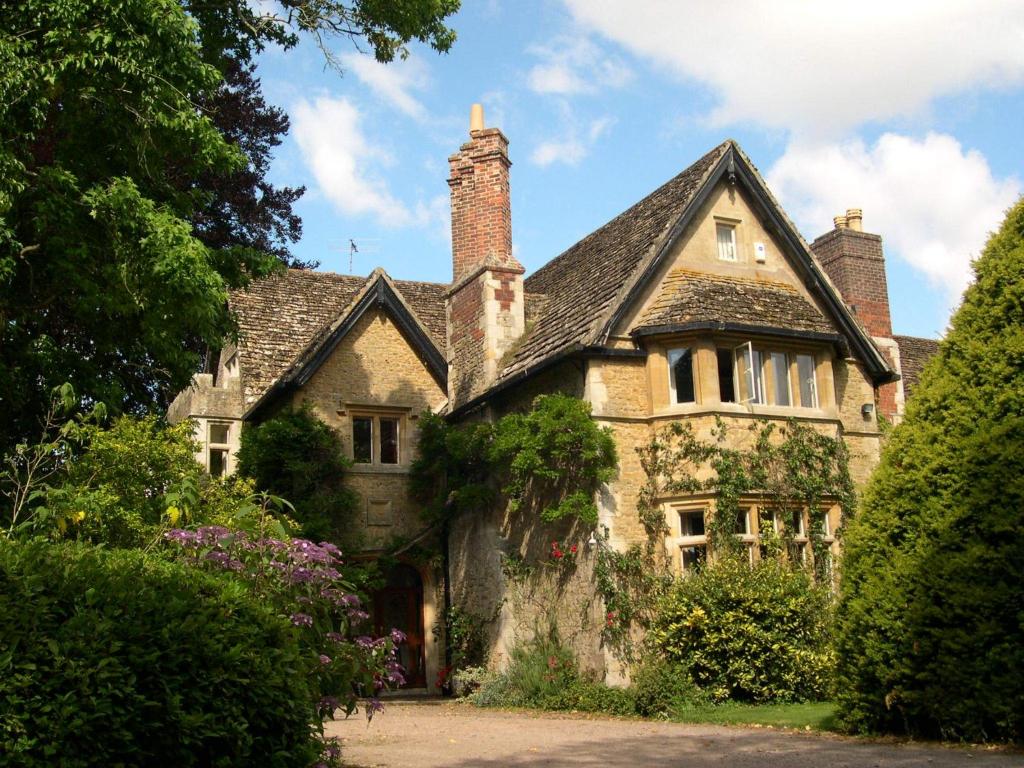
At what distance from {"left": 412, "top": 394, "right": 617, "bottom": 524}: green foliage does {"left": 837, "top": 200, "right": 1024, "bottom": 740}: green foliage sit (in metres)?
5.90

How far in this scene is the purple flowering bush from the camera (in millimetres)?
8391

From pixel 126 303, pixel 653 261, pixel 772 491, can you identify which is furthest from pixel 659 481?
pixel 126 303

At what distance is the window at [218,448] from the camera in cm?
2153

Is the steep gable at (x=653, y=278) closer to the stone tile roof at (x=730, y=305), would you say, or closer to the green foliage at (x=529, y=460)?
the stone tile roof at (x=730, y=305)

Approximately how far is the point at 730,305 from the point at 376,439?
7.64 metres

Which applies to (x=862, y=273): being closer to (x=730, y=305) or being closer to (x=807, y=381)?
(x=807, y=381)

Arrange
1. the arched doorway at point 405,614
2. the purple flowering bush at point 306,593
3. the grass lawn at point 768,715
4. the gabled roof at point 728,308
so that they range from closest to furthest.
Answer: the purple flowering bush at point 306,593, the grass lawn at point 768,715, the gabled roof at point 728,308, the arched doorway at point 405,614

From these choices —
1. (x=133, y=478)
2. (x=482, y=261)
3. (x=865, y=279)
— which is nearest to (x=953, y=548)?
(x=133, y=478)

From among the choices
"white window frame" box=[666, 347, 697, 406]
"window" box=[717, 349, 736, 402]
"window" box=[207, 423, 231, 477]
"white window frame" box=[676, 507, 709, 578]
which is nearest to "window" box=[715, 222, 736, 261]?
"window" box=[717, 349, 736, 402]

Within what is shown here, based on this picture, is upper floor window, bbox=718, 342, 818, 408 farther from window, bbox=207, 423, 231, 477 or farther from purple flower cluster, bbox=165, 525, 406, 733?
purple flower cluster, bbox=165, 525, 406, 733

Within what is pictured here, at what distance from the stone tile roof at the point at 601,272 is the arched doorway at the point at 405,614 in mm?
A: 5134

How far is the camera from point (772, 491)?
685 inches

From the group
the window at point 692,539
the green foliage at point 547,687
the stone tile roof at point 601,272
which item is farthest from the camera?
the stone tile roof at point 601,272

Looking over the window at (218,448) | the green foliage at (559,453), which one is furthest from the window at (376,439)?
the green foliage at (559,453)
